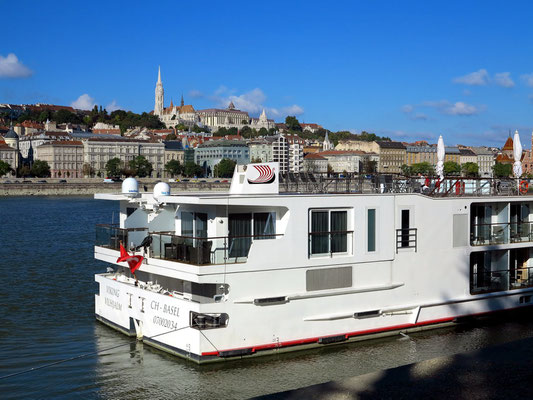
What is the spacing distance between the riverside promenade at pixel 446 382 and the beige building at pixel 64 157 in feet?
518

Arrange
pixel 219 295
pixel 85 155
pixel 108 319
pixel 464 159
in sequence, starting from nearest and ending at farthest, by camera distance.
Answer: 1. pixel 219 295
2. pixel 108 319
3. pixel 85 155
4. pixel 464 159

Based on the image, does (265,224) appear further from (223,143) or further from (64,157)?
(223,143)

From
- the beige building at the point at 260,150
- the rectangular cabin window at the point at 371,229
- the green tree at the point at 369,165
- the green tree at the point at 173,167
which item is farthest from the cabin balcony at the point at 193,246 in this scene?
the beige building at the point at 260,150

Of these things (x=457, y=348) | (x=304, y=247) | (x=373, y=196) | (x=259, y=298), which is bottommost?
(x=457, y=348)

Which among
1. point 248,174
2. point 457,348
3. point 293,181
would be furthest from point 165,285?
point 457,348

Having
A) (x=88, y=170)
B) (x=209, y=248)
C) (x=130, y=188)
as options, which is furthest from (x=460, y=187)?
(x=88, y=170)

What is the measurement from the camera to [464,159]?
19912 centimetres

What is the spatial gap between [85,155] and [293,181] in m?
156

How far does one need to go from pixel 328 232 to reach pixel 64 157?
514 ft

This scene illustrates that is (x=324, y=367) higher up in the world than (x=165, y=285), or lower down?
→ lower down

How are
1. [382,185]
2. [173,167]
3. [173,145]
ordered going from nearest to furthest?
1. [382,185]
2. [173,167]
3. [173,145]

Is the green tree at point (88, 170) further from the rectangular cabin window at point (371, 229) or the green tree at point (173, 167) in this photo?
the rectangular cabin window at point (371, 229)

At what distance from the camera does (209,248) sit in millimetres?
13172

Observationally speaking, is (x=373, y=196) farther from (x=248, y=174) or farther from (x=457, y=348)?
(x=457, y=348)
